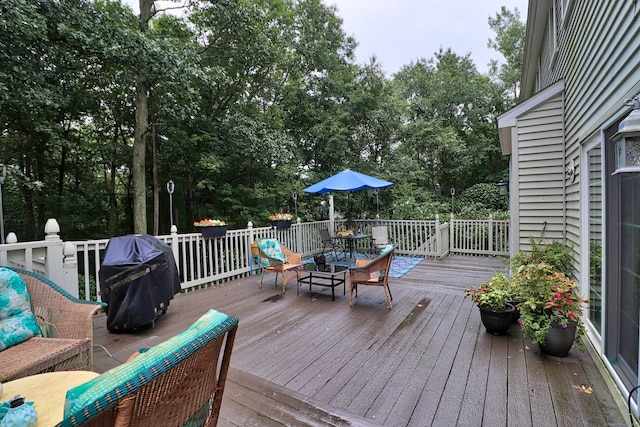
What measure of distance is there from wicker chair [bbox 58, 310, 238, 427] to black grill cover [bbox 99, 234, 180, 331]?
246 cm

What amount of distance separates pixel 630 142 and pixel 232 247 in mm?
5423

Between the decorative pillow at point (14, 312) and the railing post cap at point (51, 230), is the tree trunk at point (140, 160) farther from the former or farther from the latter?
the decorative pillow at point (14, 312)

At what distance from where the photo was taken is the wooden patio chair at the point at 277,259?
4.90 meters

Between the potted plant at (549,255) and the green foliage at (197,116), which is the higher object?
the green foliage at (197,116)

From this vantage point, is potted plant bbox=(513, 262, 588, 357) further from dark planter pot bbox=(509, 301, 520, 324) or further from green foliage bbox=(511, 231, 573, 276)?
green foliage bbox=(511, 231, 573, 276)

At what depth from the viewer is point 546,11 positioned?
5.02 meters

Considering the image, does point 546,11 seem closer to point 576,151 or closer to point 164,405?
point 576,151

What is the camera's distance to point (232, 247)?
225 inches

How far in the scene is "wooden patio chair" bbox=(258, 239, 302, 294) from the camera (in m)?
4.90

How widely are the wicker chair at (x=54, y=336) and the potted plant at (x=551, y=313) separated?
11.5 ft

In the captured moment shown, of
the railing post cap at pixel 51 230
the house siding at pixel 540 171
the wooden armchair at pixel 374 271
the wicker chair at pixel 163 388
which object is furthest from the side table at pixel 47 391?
the house siding at pixel 540 171

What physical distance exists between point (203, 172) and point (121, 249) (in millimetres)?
6534

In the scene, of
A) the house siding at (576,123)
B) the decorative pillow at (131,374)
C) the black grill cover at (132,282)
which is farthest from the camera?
the black grill cover at (132,282)

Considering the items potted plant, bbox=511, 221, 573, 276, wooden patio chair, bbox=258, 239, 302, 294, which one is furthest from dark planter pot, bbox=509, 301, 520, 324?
wooden patio chair, bbox=258, 239, 302, 294
